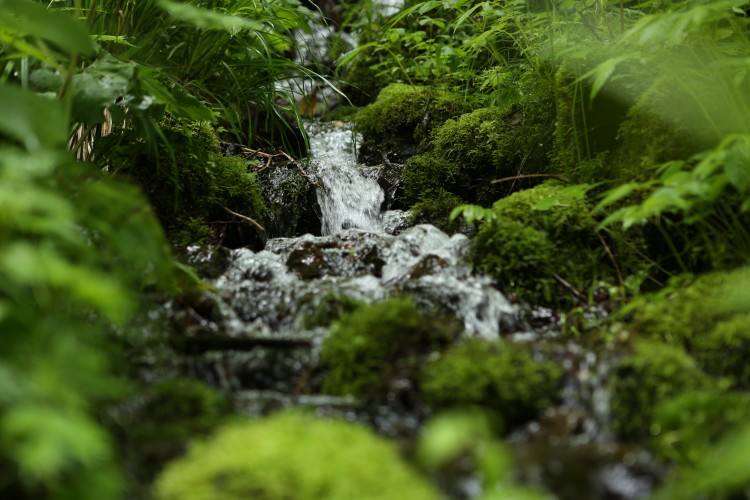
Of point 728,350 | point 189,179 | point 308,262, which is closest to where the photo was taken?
point 728,350

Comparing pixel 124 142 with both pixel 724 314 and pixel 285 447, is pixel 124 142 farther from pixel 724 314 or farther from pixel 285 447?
pixel 724 314

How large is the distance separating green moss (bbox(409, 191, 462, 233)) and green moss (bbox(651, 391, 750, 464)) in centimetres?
282

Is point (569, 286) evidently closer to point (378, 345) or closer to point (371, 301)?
point (371, 301)

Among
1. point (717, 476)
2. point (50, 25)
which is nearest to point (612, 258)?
point (717, 476)

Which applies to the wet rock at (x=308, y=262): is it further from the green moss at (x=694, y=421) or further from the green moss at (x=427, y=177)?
the green moss at (x=694, y=421)

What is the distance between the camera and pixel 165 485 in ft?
6.25

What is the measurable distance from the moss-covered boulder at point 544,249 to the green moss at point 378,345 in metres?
0.82

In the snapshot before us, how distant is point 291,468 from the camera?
6.01ft

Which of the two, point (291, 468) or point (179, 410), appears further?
point (179, 410)

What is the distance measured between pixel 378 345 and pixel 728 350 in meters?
1.39

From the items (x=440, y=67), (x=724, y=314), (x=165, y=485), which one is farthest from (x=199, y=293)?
(x=440, y=67)

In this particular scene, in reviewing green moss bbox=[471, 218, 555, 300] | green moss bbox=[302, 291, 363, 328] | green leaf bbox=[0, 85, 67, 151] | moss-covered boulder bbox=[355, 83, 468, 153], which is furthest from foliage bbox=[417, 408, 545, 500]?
moss-covered boulder bbox=[355, 83, 468, 153]

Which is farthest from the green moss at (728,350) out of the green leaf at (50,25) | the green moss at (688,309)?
the green leaf at (50,25)

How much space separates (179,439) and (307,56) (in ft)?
23.4
